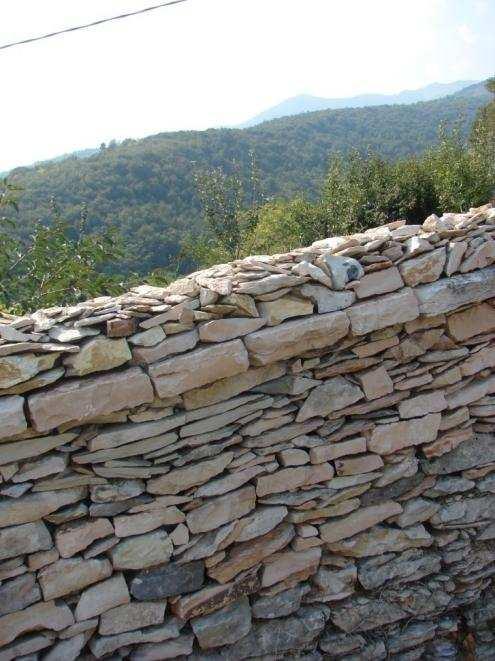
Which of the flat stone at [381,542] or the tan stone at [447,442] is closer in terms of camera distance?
the flat stone at [381,542]

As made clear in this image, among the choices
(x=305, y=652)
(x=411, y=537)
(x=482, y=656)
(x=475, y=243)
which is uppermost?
(x=475, y=243)

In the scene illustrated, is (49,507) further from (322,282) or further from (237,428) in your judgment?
(322,282)

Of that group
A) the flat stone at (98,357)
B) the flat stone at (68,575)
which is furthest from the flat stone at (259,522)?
the flat stone at (98,357)

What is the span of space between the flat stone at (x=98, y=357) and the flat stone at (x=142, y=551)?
37.2 inches

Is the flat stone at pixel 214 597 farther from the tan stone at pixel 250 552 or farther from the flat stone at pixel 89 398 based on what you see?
the flat stone at pixel 89 398

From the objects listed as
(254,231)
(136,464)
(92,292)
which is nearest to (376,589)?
(136,464)

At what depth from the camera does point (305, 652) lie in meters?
3.64

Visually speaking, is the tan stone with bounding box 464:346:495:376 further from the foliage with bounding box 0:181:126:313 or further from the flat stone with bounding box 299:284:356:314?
the foliage with bounding box 0:181:126:313

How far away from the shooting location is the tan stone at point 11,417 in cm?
266

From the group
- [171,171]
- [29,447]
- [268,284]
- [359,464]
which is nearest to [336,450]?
[359,464]

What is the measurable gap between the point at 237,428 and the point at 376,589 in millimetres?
1520

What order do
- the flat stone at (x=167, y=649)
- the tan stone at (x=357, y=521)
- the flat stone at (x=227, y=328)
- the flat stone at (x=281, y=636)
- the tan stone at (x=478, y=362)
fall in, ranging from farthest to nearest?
the tan stone at (x=478, y=362), the tan stone at (x=357, y=521), the flat stone at (x=281, y=636), the flat stone at (x=167, y=649), the flat stone at (x=227, y=328)

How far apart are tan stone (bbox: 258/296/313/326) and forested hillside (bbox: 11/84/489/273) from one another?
6.09 metres

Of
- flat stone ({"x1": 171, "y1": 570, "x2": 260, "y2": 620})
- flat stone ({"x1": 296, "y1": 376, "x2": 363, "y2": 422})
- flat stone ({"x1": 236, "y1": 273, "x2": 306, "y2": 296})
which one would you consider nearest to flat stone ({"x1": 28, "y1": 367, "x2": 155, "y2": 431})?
flat stone ({"x1": 236, "y1": 273, "x2": 306, "y2": 296})
